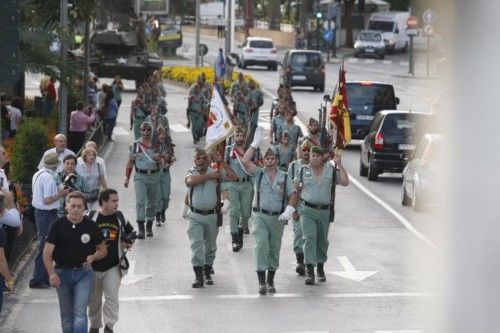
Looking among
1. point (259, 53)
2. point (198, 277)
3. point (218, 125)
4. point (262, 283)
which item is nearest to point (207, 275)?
point (198, 277)

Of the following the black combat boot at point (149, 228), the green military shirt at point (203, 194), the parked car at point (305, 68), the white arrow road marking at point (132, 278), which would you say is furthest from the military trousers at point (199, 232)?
the parked car at point (305, 68)

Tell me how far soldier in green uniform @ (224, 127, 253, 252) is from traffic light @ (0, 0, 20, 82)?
6923mm

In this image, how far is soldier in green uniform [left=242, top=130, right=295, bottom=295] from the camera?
14414mm

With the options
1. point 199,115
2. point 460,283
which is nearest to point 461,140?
point 460,283

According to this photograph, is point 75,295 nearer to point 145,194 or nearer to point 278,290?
point 278,290

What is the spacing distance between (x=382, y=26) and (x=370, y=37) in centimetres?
292

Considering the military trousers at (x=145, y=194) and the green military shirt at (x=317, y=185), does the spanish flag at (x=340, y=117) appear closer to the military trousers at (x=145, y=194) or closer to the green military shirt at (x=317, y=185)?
the green military shirt at (x=317, y=185)

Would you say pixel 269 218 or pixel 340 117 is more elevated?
pixel 340 117

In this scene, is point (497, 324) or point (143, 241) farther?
point (143, 241)

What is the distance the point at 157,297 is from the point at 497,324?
11.2 metres

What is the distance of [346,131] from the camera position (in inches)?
657

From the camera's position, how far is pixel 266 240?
1445 cm

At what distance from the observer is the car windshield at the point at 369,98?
33844 mm

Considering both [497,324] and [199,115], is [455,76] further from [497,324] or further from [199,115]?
[199,115]
